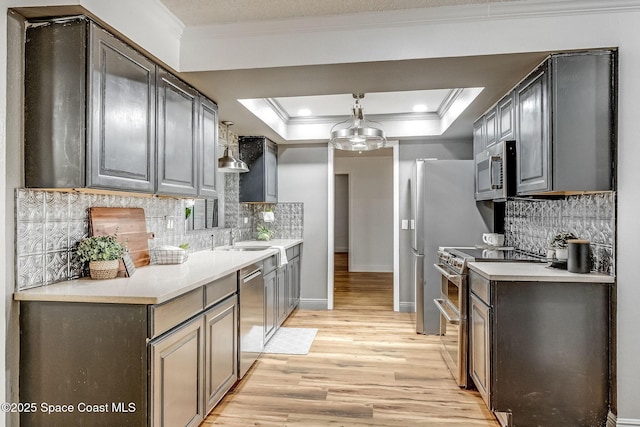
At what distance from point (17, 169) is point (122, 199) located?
0.80 metres

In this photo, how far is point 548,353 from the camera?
230 centimetres

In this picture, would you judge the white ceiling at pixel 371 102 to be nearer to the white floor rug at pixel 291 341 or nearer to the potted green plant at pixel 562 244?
the potted green plant at pixel 562 244

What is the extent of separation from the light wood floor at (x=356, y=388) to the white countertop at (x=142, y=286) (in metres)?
0.89

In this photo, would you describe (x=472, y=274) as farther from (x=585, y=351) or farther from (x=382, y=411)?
(x=382, y=411)

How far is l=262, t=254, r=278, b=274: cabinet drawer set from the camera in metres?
3.46

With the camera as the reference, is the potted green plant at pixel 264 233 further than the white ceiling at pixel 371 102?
Yes

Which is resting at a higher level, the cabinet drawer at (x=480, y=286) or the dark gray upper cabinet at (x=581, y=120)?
the dark gray upper cabinet at (x=581, y=120)

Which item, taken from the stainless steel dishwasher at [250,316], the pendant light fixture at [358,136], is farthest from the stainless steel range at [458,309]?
the stainless steel dishwasher at [250,316]

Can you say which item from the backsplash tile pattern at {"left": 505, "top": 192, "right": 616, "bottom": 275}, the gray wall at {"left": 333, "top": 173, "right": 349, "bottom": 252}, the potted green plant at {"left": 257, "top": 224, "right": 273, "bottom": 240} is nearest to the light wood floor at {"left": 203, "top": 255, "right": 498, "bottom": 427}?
the backsplash tile pattern at {"left": 505, "top": 192, "right": 616, "bottom": 275}

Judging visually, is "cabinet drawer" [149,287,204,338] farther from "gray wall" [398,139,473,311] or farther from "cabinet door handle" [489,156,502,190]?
"gray wall" [398,139,473,311]

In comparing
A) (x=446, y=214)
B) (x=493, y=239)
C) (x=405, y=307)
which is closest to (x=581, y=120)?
(x=493, y=239)

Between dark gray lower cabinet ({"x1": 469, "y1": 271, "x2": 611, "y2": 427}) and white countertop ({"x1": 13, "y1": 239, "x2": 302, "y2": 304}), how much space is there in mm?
1673

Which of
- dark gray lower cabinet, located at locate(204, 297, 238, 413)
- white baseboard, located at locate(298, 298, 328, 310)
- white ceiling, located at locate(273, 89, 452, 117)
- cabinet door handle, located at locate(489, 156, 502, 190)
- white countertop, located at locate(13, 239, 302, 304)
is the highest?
white ceiling, located at locate(273, 89, 452, 117)

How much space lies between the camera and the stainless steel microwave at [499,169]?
2.87 meters
